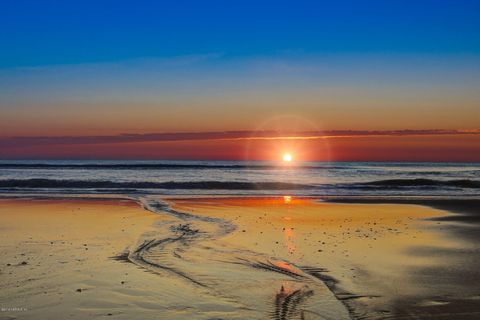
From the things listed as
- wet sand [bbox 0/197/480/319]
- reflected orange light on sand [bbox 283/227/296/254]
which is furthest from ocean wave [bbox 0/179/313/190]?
reflected orange light on sand [bbox 283/227/296/254]

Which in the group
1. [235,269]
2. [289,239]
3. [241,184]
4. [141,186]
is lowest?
[235,269]

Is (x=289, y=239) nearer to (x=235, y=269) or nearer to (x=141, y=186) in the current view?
(x=235, y=269)

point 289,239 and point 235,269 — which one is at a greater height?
point 289,239

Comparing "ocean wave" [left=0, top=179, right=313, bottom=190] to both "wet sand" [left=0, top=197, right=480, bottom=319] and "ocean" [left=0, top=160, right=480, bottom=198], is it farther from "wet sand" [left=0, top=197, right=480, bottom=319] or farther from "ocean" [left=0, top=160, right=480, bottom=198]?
"wet sand" [left=0, top=197, right=480, bottom=319]

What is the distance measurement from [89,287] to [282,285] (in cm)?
326

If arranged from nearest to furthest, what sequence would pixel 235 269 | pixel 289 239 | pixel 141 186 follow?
1. pixel 235 269
2. pixel 289 239
3. pixel 141 186

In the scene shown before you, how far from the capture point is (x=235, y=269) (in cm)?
911

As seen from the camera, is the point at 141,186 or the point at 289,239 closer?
the point at 289,239

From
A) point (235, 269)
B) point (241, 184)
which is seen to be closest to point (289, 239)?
point (235, 269)

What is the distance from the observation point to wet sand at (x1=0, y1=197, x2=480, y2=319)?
679cm

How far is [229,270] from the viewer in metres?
9.02

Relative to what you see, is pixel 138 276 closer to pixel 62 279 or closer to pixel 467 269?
pixel 62 279

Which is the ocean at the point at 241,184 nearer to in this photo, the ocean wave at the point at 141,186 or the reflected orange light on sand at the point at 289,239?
the ocean wave at the point at 141,186

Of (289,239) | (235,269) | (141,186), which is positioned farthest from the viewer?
(141,186)
